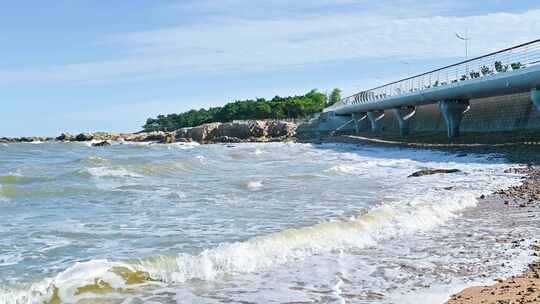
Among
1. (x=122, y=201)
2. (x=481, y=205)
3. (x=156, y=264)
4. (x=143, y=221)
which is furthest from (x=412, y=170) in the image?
(x=156, y=264)

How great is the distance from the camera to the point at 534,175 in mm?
20844

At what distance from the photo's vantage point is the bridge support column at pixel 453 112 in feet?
145

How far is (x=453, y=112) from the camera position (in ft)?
145

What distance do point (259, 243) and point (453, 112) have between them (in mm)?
36152

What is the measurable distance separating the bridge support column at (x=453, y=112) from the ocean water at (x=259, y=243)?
23.6 m

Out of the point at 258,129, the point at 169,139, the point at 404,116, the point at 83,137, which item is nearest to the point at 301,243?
the point at 404,116

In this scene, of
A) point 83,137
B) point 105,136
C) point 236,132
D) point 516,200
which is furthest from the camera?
point 105,136

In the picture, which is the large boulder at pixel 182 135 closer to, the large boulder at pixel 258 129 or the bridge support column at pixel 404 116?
the large boulder at pixel 258 129

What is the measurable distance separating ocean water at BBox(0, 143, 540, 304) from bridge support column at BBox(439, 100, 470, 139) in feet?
77.5

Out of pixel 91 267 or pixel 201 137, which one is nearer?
pixel 91 267

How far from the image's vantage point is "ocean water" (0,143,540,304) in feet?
26.9

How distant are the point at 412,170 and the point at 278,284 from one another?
1979 centimetres

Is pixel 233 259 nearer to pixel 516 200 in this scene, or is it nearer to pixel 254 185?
pixel 516 200

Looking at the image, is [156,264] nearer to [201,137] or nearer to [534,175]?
[534,175]
